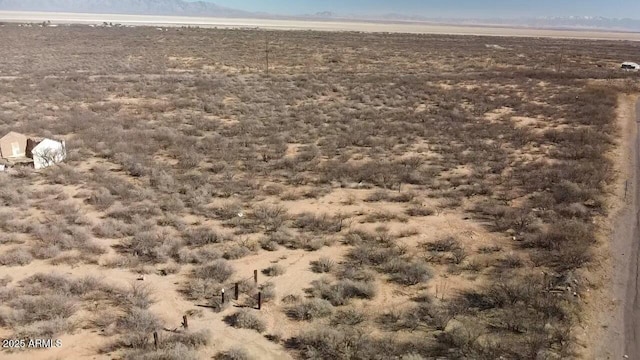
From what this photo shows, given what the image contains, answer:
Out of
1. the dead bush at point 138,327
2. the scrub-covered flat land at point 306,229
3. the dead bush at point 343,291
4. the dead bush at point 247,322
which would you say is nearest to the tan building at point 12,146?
the scrub-covered flat land at point 306,229

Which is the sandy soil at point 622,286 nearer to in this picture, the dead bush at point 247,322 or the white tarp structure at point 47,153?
the dead bush at point 247,322

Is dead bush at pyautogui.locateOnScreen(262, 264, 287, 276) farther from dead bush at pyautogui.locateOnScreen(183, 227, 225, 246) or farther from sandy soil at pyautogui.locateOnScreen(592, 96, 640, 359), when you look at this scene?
sandy soil at pyautogui.locateOnScreen(592, 96, 640, 359)

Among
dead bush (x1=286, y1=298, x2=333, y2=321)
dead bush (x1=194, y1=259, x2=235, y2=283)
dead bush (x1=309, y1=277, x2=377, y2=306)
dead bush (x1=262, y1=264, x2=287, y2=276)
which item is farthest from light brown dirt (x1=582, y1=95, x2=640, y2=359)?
dead bush (x1=194, y1=259, x2=235, y2=283)

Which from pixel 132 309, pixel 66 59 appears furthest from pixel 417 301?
pixel 66 59

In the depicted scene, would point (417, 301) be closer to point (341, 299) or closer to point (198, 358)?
point (341, 299)

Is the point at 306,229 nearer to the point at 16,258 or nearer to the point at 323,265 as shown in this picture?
the point at 323,265

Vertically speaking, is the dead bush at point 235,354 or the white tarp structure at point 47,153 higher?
the white tarp structure at point 47,153
